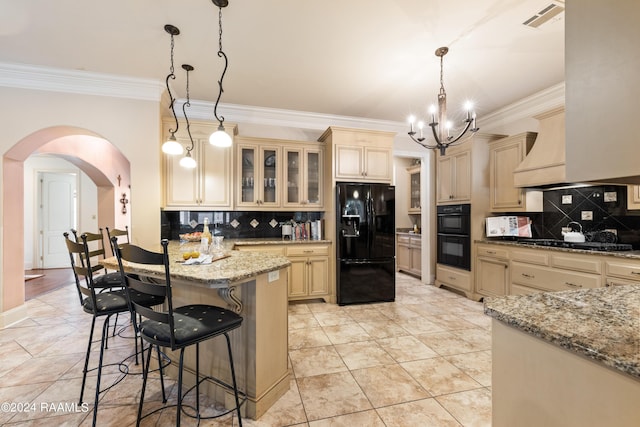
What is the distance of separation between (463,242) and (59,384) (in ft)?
15.4

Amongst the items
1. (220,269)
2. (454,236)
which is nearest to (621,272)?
(454,236)

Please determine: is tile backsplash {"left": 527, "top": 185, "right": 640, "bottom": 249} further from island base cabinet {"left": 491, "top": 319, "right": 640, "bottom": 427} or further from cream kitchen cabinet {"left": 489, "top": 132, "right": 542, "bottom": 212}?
island base cabinet {"left": 491, "top": 319, "right": 640, "bottom": 427}

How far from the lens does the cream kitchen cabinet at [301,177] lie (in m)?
4.18

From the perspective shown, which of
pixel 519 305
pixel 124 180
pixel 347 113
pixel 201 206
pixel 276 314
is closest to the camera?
pixel 519 305

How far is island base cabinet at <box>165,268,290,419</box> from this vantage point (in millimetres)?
1746

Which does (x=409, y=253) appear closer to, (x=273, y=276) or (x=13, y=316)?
(x=273, y=276)

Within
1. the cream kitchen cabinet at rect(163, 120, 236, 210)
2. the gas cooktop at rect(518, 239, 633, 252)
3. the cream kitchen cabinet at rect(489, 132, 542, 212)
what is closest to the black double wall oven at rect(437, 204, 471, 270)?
the cream kitchen cabinet at rect(489, 132, 542, 212)

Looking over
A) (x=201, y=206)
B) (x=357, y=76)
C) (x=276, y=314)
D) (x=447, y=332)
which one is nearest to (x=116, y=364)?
(x=276, y=314)

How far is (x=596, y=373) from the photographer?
715 mm

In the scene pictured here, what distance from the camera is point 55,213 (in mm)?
6375

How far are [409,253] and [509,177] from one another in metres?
2.52

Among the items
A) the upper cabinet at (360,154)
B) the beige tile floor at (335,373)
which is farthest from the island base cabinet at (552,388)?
the upper cabinet at (360,154)

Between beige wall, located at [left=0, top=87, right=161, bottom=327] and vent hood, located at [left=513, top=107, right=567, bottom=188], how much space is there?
4558mm

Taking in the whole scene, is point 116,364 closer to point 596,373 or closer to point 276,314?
point 276,314
